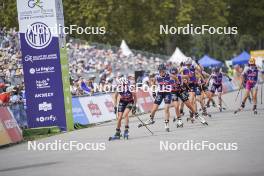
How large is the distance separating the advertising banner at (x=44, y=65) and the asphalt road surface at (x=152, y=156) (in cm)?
242

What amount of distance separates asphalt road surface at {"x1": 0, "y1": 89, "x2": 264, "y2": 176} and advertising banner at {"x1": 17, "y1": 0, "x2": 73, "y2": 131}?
2.42m

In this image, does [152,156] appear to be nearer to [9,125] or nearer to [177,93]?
[9,125]

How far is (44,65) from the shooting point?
24688mm

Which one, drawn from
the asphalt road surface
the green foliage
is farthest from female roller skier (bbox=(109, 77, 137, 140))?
the green foliage

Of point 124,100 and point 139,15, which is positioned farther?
point 139,15

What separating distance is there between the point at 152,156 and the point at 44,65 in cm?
1057

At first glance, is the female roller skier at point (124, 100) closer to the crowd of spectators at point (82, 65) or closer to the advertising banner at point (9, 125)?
the advertising banner at point (9, 125)

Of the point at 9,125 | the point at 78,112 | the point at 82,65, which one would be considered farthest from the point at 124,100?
the point at 82,65

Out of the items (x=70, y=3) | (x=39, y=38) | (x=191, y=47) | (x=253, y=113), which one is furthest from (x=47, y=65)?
(x=191, y=47)

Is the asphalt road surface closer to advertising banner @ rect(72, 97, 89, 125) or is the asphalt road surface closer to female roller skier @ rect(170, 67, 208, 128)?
female roller skier @ rect(170, 67, 208, 128)

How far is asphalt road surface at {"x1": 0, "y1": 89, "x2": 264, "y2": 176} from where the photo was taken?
505 inches

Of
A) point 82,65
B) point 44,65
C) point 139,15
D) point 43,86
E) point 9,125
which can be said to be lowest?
point 9,125

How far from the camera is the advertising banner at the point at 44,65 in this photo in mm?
24219

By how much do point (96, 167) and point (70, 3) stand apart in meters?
48.1
